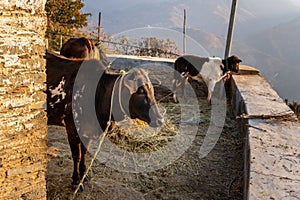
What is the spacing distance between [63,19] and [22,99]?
429 inches

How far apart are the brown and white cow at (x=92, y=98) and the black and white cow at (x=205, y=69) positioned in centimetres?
482

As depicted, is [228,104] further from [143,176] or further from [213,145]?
[143,176]

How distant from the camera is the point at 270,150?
3.27 m

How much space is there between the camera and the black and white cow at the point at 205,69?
8.39 metres

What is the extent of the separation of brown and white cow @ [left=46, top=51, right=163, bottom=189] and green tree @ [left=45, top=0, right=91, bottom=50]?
8.25m

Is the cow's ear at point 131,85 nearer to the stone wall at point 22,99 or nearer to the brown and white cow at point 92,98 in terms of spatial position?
the brown and white cow at point 92,98

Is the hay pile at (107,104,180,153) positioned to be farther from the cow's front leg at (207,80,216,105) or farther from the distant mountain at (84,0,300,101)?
the distant mountain at (84,0,300,101)

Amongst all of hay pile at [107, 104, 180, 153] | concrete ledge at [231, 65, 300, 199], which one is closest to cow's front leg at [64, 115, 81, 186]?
hay pile at [107, 104, 180, 153]

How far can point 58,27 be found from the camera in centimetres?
1180

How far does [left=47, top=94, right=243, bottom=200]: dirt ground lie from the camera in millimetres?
3867

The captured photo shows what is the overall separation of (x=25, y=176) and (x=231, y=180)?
281 centimetres


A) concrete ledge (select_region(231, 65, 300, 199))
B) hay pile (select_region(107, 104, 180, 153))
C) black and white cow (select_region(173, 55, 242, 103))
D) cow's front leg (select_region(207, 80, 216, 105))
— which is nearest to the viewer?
concrete ledge (select_region(231, 65, 300, 199))

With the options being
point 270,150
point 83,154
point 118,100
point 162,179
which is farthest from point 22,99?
point 162,179

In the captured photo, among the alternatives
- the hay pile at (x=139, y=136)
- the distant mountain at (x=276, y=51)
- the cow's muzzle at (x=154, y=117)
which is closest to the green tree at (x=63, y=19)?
the hay pile at (x=139, y=136)
